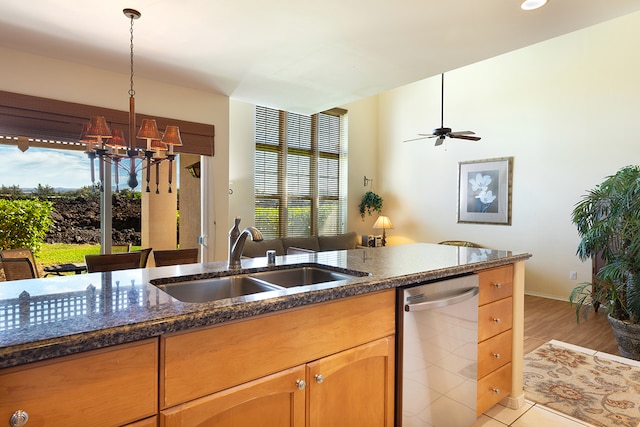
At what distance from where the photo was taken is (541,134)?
527 cm

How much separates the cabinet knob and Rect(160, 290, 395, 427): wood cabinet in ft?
0.95

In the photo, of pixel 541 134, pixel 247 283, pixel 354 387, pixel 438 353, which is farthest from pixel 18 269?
pixel 541 134

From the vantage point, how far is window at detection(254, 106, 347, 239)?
5.91 m

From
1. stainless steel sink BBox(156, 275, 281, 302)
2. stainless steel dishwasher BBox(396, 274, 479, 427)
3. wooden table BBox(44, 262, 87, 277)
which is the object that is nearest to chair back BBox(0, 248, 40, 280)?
wooden table BBox(44, 262, 87, 277)

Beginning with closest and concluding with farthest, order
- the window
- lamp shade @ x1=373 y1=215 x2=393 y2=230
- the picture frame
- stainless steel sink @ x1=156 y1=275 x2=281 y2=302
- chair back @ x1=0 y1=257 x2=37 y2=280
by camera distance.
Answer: stainless steel sink @ x1=156 y1=275 x2=281 y2=302 < chair back @ x1=0 y1=257 x2=37 y2=280 < the picture frame < the window < lamp shade @ x1=373 y1=215 x2=393 y2=230

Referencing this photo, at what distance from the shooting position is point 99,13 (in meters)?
2.43

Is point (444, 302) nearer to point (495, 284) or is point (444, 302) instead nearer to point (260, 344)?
point (495, 284)

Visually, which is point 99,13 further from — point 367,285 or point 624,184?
point 624,184

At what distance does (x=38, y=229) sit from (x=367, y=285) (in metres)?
3.59

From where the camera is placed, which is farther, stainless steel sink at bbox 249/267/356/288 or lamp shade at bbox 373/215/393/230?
lamp shade at bbox 373/215/393/230

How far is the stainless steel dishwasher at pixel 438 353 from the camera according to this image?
5.27 ft

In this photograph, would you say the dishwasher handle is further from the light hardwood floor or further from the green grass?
the green grass

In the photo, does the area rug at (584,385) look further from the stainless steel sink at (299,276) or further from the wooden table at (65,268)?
the wooden table at (65,268)

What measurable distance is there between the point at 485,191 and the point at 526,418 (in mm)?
4220
